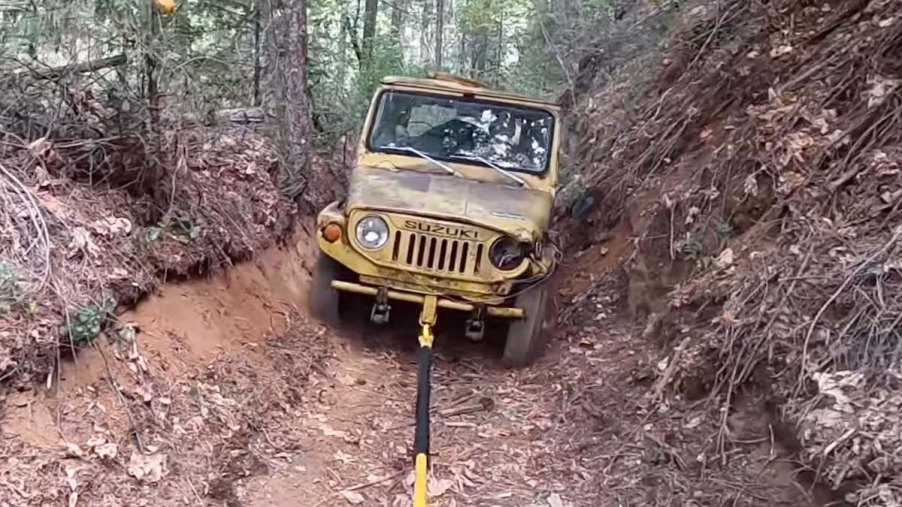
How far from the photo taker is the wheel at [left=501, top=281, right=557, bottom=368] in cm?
577

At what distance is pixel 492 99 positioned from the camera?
6582mm

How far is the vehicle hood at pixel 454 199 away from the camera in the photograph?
556 cm

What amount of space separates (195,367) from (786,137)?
12.4 feet

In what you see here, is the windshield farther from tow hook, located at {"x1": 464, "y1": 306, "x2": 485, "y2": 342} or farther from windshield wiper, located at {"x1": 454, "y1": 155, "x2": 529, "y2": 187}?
tow hook, located at {"x1": 464, "y1": 306, "x2": 485, "y2": 342}

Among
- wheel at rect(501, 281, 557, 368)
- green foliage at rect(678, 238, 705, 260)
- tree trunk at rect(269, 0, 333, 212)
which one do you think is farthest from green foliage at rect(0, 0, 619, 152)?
green foliage at rect(678, 238, 705, 260)

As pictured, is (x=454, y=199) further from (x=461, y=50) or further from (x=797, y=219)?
(x=461, y=50)

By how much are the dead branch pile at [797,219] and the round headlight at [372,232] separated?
1942mm

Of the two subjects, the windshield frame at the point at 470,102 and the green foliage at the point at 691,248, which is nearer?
the green foliage at the point at 691,248

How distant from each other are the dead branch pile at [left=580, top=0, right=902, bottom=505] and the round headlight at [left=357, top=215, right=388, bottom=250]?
6.37 ft

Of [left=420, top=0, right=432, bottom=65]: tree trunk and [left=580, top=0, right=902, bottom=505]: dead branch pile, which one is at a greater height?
[left=420, top=0, right=432, bottom=65]: tree trunk

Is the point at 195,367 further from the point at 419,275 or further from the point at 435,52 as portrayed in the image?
the point at 435,52

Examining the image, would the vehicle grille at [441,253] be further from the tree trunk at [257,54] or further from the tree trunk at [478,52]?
the tree trunk at [478,52]

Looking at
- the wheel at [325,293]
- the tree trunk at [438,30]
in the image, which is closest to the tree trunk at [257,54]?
the wheel at [325,293]

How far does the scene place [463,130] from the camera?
6543mm
